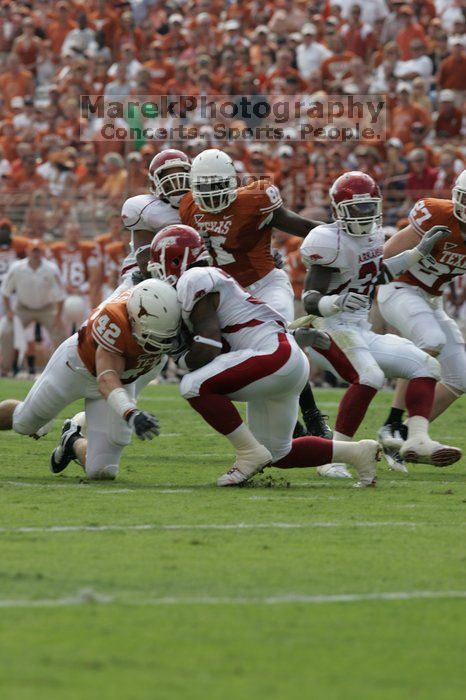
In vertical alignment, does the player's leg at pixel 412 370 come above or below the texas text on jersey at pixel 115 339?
below

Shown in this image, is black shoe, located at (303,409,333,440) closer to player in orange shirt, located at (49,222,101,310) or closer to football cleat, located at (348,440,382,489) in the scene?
football cleat, located at (348,440,382,489)

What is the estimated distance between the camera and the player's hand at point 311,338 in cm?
727

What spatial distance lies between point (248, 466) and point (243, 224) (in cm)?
178

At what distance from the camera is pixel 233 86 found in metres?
17.4

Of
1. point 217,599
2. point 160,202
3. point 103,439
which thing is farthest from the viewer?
point 160,202

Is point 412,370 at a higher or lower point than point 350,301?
lower

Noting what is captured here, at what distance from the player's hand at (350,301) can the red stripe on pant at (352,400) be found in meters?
0.24

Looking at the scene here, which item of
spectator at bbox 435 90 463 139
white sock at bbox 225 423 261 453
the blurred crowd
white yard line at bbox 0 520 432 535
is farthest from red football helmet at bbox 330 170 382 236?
spectator at bbox 435 90 463 139

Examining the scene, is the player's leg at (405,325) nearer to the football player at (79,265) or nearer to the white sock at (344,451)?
the white sock at (344,451)

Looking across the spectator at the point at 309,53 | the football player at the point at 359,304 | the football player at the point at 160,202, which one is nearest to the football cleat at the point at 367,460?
the football player at the point at 359,304

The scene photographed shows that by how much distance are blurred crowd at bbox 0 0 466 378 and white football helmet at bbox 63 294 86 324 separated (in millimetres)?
461

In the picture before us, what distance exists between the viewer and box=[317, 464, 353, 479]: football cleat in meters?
7.48

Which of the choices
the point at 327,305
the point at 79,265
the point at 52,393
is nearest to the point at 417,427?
the point at 327,305

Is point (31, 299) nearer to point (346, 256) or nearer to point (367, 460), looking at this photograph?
point (346, 256)
